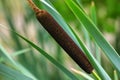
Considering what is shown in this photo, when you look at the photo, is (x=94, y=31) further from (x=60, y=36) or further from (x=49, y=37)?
(x=49, y=37)

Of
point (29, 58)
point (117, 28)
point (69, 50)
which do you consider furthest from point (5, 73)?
point (117, 28)

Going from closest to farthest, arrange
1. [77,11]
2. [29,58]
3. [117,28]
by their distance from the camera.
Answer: [77,11] → [29,58] → [117,28]

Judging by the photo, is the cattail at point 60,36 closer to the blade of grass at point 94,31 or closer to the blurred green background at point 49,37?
the blade of grass at point 94,31

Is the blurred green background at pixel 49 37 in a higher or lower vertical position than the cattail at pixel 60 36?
higher

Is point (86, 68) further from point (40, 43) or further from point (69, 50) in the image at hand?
point (40, 43)

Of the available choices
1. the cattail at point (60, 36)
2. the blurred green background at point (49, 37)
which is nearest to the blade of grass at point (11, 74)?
the cattail at point (60, 36)

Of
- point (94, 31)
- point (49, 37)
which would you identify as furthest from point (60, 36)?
point (49, 37)

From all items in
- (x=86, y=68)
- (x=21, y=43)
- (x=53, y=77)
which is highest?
(x=21, y=43)

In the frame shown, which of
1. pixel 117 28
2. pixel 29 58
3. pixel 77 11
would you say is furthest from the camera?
pixel 117 28
